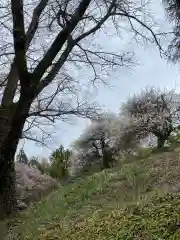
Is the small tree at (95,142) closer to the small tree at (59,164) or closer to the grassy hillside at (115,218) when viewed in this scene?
the small tree at (59,164)

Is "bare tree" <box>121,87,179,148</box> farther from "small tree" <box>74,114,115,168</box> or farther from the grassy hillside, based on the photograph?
the grassy hillside

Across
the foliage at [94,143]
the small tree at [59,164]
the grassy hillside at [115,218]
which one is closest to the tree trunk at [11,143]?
the grassy hillside at [115,218]

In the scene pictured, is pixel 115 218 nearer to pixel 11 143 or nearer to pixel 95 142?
pixel 11 143

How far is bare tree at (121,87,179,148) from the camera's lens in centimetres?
3061

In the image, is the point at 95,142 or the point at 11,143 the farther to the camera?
the point at 95,142

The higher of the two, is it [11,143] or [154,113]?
[154,113]

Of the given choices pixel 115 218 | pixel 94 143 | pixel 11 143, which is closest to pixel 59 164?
pixel 94 143

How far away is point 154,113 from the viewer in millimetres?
31281

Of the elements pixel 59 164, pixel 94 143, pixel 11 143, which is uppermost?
pixel 94 143

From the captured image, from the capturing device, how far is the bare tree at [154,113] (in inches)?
1205

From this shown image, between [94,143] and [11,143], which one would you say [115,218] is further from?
[94,143]

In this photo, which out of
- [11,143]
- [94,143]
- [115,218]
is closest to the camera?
[115,218]

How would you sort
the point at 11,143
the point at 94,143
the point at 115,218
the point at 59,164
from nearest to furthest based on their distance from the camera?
the point at 115,218 < the point at 11,143 < the point at 59,164 < the point at 94,143

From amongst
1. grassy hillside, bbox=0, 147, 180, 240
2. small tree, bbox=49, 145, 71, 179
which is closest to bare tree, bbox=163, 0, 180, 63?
grassy hillside, bbox=0, 147, 180, 240
